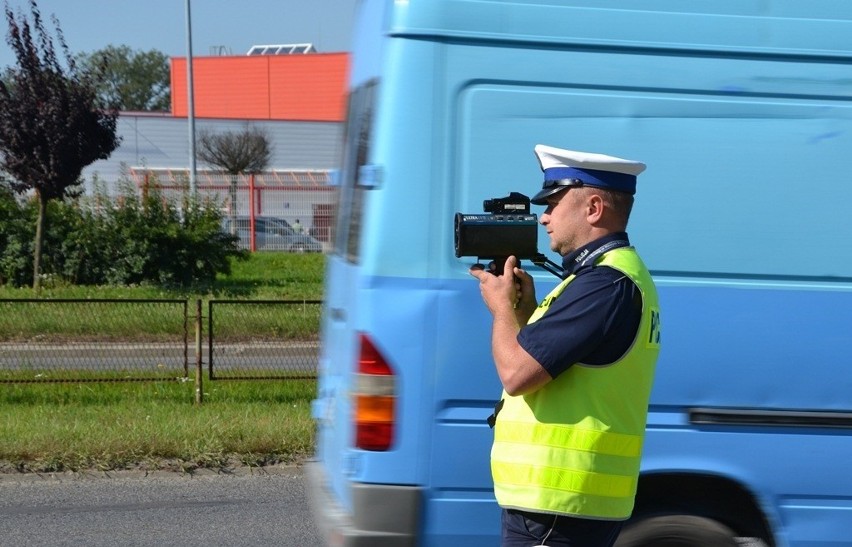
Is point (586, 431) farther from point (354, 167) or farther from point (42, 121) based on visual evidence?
point (42, 121)

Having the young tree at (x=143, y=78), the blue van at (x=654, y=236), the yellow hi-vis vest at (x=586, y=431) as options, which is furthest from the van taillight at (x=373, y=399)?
the young tree at (x=143, y=78)

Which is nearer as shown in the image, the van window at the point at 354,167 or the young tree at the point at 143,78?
the van window at the point at 354,167

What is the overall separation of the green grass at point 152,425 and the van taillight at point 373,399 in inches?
145

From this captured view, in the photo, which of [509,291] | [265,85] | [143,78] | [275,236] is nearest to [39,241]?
[275,236]

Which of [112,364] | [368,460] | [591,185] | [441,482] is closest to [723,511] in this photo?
[441,482]

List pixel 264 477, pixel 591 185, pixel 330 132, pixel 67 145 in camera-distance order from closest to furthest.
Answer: pixel 591 185
pixel 264 477
pixel 67 145
pixel 330 132

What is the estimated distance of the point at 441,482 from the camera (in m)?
3.73

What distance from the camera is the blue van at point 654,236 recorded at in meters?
3.70

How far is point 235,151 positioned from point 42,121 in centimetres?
2679

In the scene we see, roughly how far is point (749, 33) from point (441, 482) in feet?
6.29

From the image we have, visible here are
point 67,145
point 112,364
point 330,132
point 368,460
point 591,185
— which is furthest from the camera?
point 330,132

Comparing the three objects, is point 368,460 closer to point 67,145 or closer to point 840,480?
point 840,480

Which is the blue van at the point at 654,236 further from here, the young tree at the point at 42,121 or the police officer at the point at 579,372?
the young tree at the point at 42,121

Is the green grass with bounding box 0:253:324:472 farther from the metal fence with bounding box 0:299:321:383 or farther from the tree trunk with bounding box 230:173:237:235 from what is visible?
the tree trunk with bounding box 230:173:237:235
